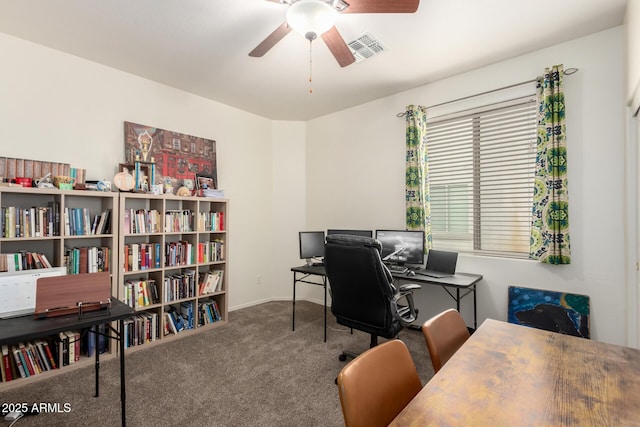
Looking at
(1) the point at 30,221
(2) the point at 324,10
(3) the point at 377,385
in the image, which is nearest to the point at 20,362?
(1) the point at 30,221

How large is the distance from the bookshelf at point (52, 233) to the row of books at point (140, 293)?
133 mm

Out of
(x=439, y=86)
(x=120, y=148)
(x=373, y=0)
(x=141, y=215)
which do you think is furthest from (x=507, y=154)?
(x=120, y=148)

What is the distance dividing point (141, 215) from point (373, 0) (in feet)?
9.17

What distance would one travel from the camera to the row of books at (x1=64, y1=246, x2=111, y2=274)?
8.57ft

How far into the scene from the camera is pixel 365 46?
104 inches

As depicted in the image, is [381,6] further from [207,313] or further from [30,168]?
[207,313]

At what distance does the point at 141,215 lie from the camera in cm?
305

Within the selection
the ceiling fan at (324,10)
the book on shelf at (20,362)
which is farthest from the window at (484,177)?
the book on shelf at (20,362)

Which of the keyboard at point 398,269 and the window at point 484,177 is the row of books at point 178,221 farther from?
the window at point 484,177

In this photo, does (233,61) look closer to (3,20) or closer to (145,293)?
(3,20)

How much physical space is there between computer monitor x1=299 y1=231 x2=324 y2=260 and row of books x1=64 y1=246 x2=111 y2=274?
78.2 inches

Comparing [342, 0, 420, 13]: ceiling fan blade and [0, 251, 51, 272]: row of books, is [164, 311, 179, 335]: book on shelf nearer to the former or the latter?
[0, 251, 51, 272]: row of books

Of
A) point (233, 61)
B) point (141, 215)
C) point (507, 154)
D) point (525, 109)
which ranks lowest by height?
point (141, 215)

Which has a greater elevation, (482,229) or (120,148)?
(120,148)
